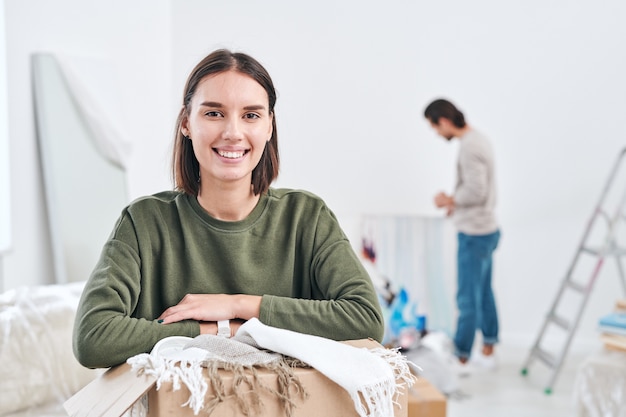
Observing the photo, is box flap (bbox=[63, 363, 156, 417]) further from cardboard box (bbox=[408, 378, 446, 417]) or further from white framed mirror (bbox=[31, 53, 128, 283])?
white framed mirror (bbox=[31, 53, 128, 283])

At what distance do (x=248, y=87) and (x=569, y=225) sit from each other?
367 cm

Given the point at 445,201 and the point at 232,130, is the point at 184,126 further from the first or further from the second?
the point at 445,201

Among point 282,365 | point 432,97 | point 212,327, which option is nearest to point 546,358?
point 432,97

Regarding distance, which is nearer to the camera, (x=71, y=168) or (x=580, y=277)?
(x=71, y=168)

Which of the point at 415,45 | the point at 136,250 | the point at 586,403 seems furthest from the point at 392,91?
the point at 136,250

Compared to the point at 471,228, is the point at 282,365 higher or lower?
higher

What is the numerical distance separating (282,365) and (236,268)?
1.03 feet

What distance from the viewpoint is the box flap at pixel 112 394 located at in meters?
1.06

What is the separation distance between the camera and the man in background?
13.1 ft

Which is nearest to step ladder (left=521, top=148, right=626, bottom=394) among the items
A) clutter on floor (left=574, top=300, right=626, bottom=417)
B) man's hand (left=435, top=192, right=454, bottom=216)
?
man's hand (left=435, top=192, right=454, bottom=216)

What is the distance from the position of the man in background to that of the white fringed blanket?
2901 mm

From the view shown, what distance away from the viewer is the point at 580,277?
4566mm

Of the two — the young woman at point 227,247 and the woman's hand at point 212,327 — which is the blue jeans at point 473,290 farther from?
the woman's hand at point 212,327

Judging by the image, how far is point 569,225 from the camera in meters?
4.59
